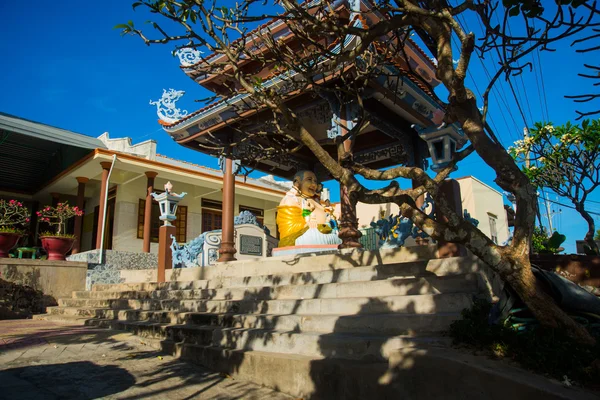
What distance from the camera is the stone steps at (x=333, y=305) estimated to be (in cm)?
395

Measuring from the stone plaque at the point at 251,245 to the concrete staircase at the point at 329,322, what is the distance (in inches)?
131

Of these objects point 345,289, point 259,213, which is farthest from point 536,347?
point 259,213

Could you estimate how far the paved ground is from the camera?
366cm

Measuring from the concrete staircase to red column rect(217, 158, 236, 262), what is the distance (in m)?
2.20

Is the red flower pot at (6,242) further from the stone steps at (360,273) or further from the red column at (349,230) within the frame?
the red column at (349,230)

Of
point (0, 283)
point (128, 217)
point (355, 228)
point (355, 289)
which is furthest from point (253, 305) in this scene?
point (128, 217)

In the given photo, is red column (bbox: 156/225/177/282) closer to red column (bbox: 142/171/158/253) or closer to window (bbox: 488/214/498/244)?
red column (bbox: 142/171/158/253)

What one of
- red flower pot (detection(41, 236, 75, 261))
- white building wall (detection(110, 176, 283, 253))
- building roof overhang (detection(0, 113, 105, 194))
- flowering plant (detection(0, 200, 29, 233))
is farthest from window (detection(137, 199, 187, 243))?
red flower pot (detection(41, 236, 75, 261))

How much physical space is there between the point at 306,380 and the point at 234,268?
15.0 feet

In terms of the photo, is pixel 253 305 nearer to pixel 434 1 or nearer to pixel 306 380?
pixel 306 380

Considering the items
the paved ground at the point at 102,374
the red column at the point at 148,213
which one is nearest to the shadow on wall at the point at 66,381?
the paved ground at the point at 102,374

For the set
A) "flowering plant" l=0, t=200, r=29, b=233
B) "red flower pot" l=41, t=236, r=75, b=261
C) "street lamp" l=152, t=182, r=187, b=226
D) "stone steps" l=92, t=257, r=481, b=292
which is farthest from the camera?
"red flower pot" l=41, t=236, r=75, b=261

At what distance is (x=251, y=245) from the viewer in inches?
422

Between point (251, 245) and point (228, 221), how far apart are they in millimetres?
1333
